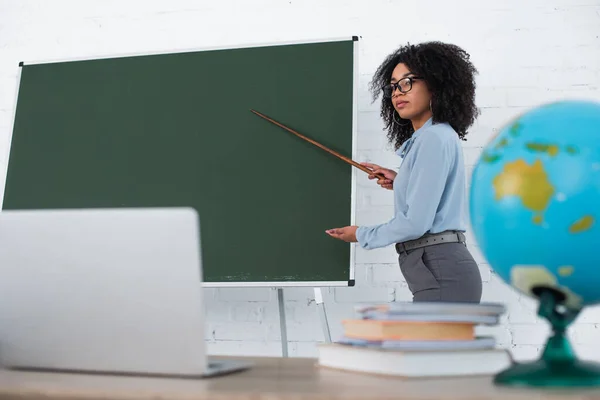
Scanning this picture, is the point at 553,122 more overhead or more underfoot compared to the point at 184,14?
more underfoot

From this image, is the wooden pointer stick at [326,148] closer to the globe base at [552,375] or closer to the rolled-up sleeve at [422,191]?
the rolled-up sleeve at [422,191]

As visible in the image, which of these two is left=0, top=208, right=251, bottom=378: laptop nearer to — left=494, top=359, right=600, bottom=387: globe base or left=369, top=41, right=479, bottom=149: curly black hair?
left=494, top=359, right=600, bottom=387: globe base

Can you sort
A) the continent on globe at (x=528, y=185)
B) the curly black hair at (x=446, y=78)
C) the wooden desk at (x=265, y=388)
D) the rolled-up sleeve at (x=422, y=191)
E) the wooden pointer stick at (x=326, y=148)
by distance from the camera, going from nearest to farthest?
the wooden desk at (x=265, y=388) → the continent on globe at (x=528, y=185) → the rolled-up sleeve at (x=422, y=191) → the curly black hair at (x=446, y=78) → the wooden pointer stick at (x=326, y=148)

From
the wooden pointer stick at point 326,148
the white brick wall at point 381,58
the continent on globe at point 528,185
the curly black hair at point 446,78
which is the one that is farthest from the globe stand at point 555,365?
the white brick wall at point 381,58

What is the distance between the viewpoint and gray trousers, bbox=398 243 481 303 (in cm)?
201

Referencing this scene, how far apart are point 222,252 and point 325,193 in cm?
44

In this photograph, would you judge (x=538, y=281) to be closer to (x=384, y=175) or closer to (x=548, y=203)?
(x=548, y=203)

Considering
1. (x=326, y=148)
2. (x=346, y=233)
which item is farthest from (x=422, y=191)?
(x=326, y=148)

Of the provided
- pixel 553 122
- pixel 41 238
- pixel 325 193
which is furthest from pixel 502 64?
pixel 41 238

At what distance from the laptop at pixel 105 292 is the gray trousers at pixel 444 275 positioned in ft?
3.96

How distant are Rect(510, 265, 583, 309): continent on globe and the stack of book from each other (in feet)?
0.28

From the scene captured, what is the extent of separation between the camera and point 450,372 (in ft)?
2.71

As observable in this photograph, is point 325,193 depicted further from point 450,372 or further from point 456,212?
point 450,372

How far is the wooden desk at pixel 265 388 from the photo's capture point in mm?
660
